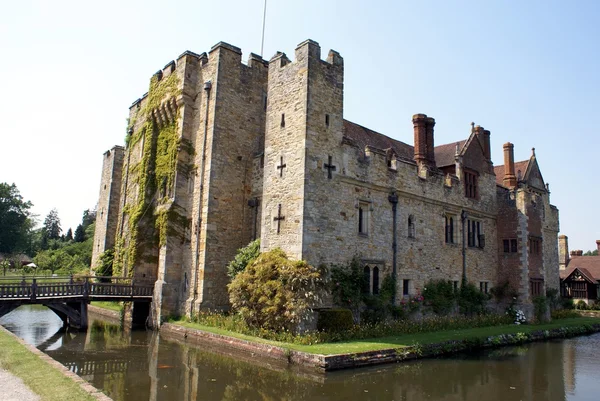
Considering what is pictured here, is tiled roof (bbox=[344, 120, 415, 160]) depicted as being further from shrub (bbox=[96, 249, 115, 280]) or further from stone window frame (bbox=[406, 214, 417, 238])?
shrub (bbox=[96, 249, 115, 280])

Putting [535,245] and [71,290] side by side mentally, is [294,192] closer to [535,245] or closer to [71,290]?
[71,290]

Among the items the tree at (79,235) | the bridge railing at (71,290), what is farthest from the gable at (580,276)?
the tree at (79,235)

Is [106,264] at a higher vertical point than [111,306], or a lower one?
higher

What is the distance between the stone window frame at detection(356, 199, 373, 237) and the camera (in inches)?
816

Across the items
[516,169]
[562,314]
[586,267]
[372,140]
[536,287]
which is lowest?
[562,314]

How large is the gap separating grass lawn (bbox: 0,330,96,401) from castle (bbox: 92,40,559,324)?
9.47 meters

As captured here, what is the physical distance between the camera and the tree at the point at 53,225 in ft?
348

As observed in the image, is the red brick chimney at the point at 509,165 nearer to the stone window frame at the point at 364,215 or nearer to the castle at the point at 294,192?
the castle at the point at 294,192

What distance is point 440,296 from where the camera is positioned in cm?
2384

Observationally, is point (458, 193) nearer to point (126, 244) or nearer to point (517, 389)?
point (517, 389)

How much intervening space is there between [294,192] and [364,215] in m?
4.09

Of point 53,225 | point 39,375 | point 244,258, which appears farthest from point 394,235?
point 53,225

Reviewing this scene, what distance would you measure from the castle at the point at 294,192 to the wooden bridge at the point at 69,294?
1.47 m

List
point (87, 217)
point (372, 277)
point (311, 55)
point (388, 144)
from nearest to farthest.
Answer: point (311, 55), point (372, 277), point (388, 144), point (87, 217)
